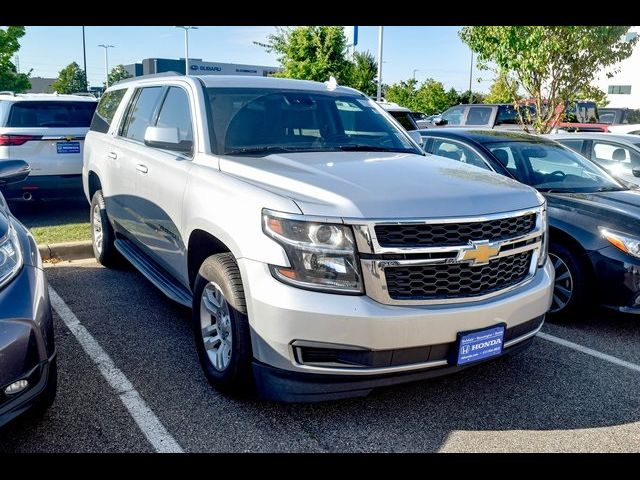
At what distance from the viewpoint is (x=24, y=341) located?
Result: 256cm

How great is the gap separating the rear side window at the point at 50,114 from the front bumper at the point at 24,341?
5.92 metres

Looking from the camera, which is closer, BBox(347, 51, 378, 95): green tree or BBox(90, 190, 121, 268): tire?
BBox(90, 190, 121, 268): tire

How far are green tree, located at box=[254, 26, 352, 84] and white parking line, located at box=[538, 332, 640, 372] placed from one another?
1880 centimetres

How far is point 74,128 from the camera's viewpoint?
8219 millimetres

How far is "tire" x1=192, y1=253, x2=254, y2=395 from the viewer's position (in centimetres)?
312

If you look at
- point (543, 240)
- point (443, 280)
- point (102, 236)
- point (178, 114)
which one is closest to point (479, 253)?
point (443, 280)

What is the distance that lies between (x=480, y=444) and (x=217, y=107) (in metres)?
2.73

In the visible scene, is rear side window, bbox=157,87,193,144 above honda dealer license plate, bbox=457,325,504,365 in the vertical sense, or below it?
above

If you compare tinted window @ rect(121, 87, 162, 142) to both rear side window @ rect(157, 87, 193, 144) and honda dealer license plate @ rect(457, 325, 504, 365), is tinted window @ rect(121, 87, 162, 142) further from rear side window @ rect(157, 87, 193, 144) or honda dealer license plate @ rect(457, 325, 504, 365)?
honda dealer license plate @ rect(457, 325, 504, 365)

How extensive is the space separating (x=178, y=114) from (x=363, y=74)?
23.4m

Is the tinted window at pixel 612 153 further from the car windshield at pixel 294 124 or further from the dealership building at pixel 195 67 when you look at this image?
the dealership building at pixel 195 67

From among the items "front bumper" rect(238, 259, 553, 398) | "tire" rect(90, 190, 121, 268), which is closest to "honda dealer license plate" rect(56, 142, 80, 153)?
"tire" rect(90, 190, 121, 268)

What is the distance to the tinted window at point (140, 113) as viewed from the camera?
4941mm

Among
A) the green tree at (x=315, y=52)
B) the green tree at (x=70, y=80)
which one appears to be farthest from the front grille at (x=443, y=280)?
the green tree at (x=70, y=80)
